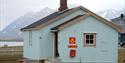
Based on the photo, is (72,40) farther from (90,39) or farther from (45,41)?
(45,41)

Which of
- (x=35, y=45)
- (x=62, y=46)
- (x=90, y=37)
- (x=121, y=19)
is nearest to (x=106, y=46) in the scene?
(x=90, y=37)

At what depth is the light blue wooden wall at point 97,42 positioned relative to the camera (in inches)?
1129

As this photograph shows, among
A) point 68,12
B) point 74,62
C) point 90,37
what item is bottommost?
point 74,62

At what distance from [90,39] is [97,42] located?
0.55m

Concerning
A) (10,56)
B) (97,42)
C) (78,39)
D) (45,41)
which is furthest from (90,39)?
(10,56)

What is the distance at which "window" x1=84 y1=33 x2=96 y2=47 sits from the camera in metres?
28.9

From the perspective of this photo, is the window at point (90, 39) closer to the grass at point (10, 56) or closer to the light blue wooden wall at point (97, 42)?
the light blue wooden wall at point (97, 42)

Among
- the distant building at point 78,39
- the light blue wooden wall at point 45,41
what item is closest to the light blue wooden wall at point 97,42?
the distant building at point 78,39

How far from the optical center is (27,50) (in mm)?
34000

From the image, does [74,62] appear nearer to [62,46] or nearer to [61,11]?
[62,46]

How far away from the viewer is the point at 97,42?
95.4 ft

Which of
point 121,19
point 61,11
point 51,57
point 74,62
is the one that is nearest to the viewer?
point 74,62

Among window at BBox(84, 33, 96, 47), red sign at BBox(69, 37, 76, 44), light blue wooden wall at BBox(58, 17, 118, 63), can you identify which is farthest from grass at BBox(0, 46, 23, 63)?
red sign at BBox(69, 37, 76, 44)

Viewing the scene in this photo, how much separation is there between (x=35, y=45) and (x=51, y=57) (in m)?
1.69
